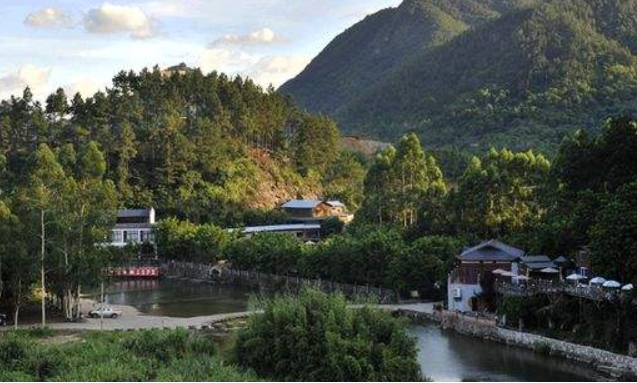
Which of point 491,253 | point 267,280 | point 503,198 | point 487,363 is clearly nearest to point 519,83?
point 503,198

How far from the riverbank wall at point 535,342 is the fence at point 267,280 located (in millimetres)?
5518

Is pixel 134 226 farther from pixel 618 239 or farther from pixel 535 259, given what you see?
pixel 618 239

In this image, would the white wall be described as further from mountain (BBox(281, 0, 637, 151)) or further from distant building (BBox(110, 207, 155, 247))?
mountain (BBox(281, 0, 637, 151))

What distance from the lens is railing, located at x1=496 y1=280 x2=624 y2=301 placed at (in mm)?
33625

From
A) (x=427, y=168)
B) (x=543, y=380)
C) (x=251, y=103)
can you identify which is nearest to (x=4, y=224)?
(x=543, y=380)

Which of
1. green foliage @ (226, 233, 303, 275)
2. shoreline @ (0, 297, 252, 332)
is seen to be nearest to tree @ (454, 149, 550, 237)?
green foliage @ (226, 233, 303, 275)

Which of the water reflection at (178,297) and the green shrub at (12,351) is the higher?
the green shrub at (12,351)

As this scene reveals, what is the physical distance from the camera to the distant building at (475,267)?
4472cm

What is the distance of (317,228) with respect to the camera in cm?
8288

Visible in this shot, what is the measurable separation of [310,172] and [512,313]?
63577 mm

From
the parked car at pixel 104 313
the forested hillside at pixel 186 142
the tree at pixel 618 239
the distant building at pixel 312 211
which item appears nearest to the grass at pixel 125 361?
Answer: the tree at pixel 618 239

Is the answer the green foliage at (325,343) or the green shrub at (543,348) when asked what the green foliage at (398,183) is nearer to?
the green shrub at (543,348)

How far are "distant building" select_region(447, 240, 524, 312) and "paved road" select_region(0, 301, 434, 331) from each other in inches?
73.0

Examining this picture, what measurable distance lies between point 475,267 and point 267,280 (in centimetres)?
2115
